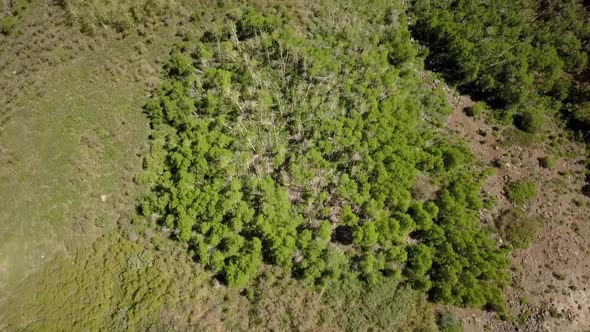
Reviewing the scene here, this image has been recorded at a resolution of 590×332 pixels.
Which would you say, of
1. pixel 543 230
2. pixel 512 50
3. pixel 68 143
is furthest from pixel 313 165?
pixel 512 50

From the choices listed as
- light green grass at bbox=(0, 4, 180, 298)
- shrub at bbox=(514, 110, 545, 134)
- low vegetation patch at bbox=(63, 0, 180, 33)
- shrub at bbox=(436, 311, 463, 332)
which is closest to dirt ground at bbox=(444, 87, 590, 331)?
shrub at bbox=(436, 311, 463, 332)

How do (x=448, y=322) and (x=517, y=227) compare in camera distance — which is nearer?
(x=448, y=322)

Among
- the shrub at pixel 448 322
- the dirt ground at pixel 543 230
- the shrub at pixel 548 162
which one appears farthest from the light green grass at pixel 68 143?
the shrub at pixel 548 162

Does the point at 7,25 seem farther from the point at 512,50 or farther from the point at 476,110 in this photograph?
the point at 512,50

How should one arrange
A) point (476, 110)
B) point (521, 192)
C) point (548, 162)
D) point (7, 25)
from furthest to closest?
point (7, 25) → point (476, 110) → point (548, 162) → point (521, 192)

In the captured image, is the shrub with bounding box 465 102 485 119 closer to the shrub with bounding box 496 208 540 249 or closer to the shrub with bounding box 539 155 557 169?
the shrub with bounding box 539 155 557 169

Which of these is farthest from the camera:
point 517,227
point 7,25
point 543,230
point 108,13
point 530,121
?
point 108,13
